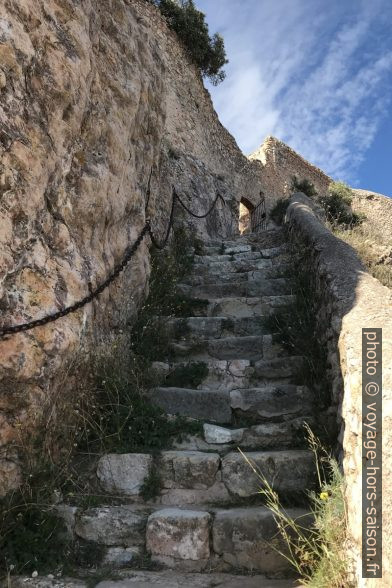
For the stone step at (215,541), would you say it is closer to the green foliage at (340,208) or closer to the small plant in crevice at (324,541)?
the small plant in crevice at (324,541)

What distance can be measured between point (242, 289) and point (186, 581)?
3.37 metres

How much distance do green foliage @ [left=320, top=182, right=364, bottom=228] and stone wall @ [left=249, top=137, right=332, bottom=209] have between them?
1.47 metres

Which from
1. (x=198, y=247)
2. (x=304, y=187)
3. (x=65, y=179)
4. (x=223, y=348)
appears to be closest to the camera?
(x=65, y=179)

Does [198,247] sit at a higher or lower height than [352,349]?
higher

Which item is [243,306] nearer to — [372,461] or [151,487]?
[151,487]

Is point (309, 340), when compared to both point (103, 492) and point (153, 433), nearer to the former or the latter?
point (153, 433)

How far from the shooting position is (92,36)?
12.9 ft

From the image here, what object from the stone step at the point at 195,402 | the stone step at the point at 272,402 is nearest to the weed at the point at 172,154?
the stone step at the point at 195,402

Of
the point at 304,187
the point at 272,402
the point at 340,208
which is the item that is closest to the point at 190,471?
the point at 272,402

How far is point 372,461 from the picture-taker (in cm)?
211

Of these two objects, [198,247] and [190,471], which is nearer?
[190,471]

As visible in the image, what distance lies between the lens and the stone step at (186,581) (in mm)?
2416

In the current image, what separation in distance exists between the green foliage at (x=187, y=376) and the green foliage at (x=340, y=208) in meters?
9.65

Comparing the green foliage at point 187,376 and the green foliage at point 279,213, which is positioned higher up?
the green foliage at point 279,213
